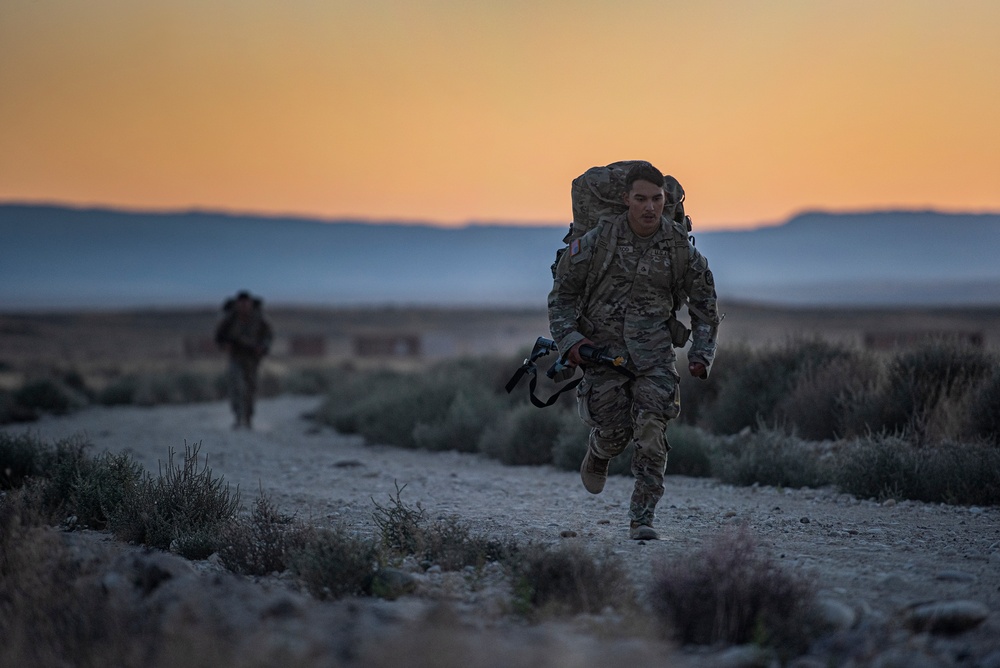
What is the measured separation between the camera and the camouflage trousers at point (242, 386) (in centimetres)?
1795

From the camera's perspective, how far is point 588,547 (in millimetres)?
6863

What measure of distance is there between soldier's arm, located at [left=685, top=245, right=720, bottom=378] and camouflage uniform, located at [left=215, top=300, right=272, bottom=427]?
11.6 metres

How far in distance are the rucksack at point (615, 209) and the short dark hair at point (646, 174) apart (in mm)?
168

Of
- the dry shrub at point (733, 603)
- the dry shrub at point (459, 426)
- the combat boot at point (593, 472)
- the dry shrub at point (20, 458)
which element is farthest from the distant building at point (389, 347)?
the dry shrub at point (733, 603)

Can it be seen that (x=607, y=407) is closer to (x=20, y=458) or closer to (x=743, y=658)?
(x=743, y=658)

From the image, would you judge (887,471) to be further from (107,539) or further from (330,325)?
(330,325)

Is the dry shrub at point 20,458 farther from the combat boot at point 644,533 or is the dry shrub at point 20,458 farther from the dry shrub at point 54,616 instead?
the combat boot at point 644,533

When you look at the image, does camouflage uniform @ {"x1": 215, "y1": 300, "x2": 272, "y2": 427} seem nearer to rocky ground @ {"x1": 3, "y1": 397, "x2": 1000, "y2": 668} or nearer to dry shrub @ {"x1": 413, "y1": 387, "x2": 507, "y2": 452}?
dry shrub @ {"x1": 413, "y1": 387, "x2": 507, "y2": 452}

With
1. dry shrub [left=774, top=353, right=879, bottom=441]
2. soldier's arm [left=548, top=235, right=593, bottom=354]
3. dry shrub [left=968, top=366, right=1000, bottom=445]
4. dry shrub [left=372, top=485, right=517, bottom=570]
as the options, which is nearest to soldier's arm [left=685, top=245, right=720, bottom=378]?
soldier's arm [left=548, top=235, right=593, bottom=354]

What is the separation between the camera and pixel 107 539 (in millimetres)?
7301

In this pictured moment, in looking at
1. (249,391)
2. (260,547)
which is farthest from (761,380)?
(260,547)

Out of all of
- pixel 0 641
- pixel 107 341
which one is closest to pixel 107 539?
Answer: pixel 0 641

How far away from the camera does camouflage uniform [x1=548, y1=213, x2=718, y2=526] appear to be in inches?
283

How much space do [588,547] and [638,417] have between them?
89cm
